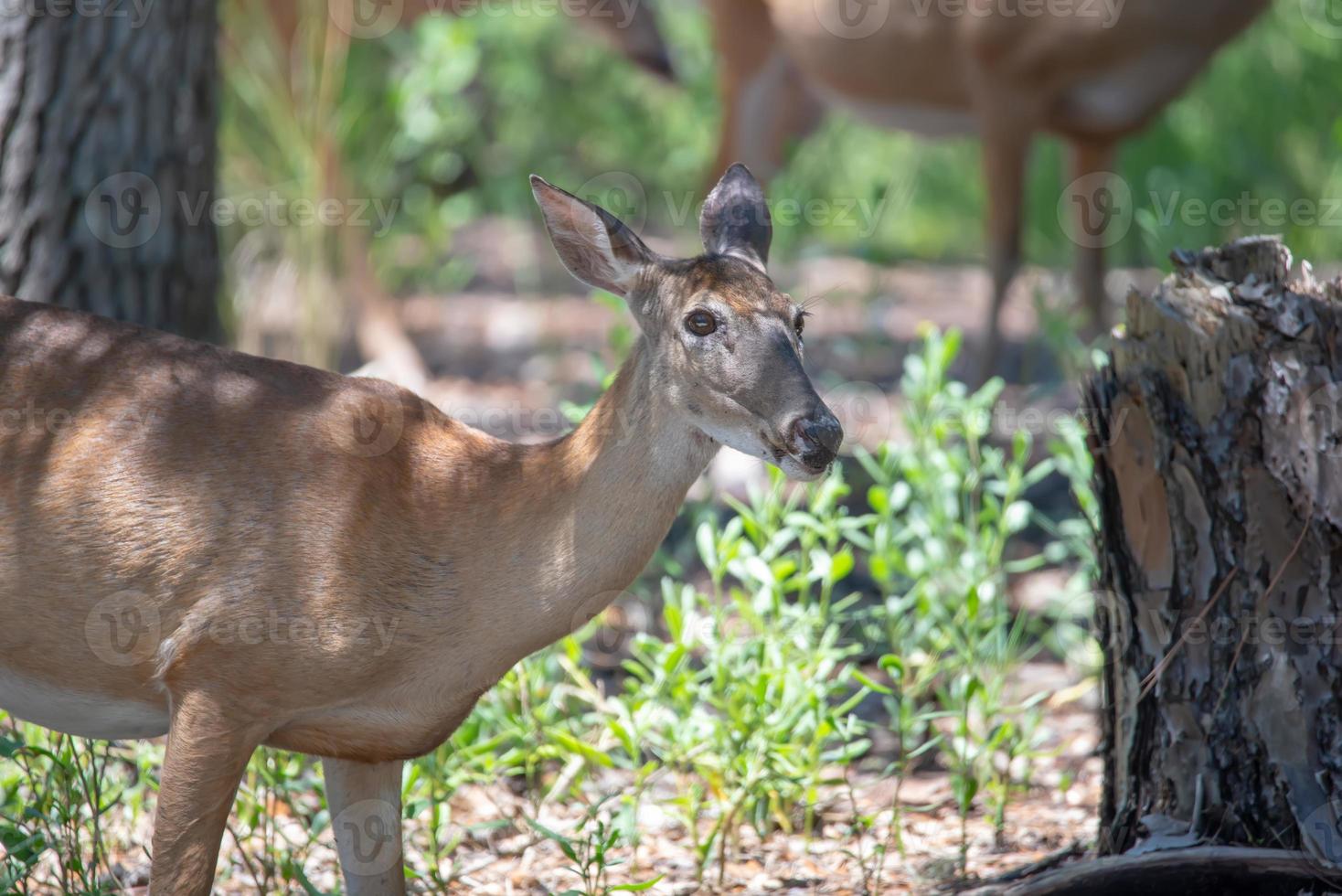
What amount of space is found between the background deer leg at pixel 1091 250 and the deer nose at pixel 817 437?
482 centimetres

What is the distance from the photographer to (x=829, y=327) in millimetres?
8414

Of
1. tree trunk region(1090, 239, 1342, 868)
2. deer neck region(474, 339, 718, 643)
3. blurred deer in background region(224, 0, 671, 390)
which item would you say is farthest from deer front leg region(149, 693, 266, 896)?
blurred deer in background region(224, 0, 671, 390)

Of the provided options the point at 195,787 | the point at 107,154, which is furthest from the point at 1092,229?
the point at 195,787

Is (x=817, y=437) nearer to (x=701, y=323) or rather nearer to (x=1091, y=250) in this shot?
(x=701, y=323)

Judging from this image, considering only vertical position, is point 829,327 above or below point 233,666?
above

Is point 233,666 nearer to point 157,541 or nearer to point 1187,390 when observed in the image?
point 157,541

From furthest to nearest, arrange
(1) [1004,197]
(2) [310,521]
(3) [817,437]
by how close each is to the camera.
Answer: (1) [1004,197] < (2) [310,521] < (3) [817,437]

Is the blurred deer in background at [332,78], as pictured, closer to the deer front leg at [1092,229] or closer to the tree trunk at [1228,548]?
the deer front leg at [1092,229]

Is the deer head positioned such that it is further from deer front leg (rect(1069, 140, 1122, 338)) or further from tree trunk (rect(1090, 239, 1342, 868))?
deer front leg (rect(1069, 140, 1122, 338))

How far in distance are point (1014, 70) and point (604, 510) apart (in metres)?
4.52

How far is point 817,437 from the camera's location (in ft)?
8.60

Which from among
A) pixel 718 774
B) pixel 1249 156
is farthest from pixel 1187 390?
pixel 1249 156

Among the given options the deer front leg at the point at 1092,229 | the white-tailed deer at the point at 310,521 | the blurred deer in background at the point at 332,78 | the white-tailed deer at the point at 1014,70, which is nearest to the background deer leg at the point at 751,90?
the white-tailed deer at the point at 1014,70

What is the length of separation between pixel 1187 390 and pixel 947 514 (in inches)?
47.0
